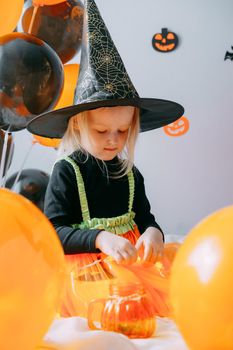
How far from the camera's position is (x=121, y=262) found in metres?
1.09

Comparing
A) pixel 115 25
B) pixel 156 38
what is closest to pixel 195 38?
pixel 156 38

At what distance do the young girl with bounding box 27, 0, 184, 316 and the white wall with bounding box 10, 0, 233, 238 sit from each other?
1.39 m

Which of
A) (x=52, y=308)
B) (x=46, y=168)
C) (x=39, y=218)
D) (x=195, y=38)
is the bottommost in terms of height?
(x=46, y=168)

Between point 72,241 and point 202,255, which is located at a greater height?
point 202,255

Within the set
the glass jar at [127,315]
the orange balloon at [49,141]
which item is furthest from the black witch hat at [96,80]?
the glass jar at [127,315]

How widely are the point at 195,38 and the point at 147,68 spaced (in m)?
0.31

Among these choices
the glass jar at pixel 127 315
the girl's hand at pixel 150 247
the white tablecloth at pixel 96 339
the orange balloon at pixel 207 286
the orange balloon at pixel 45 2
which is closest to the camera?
the orange balloon at pixel 207 286

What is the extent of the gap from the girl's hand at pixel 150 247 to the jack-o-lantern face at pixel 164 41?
1.79 m

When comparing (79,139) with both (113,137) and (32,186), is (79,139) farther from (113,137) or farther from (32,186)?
(32,186)

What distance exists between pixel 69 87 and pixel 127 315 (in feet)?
3.04

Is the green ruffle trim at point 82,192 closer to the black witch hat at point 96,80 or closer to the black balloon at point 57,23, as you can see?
the black witch hat at point 96,80

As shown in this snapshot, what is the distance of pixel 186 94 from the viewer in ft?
9.28

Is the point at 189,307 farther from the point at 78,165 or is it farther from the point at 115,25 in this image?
the point at 115,25

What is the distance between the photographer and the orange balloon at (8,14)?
1.22 metres
